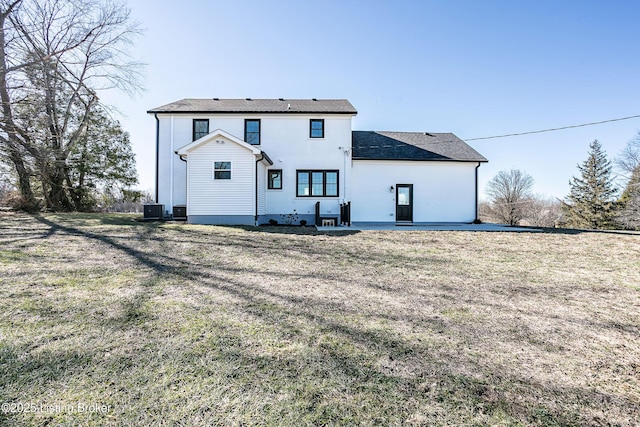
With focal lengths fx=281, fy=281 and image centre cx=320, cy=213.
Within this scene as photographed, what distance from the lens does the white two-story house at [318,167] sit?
46.8 feet

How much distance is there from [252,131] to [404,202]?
8815mm

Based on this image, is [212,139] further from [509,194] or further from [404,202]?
[509,194]

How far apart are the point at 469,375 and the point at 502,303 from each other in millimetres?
2039

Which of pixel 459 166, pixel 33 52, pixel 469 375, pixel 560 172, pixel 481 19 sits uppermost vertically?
pixel 481 19

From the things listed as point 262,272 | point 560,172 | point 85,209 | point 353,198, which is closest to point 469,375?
point 262,272

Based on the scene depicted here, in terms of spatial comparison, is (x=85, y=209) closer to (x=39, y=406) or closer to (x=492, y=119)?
(x=39, y=406)

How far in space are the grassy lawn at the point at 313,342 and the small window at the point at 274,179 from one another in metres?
8.81

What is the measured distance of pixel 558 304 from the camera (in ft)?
12.2

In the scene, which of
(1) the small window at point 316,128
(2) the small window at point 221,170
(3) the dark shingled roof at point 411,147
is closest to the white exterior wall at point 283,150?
(1) the small window at point 316,128

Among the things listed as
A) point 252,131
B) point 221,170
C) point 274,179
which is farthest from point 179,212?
point 252,131

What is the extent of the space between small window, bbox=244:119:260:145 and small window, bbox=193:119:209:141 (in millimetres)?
2005

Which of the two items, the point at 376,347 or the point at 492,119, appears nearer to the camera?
the point at 376,347

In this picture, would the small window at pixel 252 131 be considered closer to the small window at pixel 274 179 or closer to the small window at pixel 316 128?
the small window at pixel 274 179

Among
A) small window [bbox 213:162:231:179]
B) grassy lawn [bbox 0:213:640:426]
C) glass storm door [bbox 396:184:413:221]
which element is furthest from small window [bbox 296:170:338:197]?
grassy lawn [bbox 0:213:640:426]
